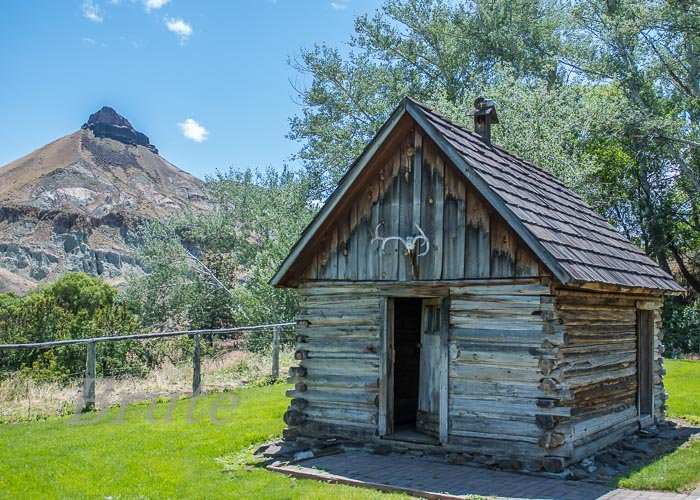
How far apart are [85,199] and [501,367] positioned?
2926 inches

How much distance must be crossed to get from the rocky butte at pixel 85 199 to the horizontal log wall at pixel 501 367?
40.2 meters

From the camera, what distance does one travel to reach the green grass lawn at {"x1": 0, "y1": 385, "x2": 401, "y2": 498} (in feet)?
25.7

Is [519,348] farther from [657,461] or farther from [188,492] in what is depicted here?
[188,492]

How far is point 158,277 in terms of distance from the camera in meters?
30.0

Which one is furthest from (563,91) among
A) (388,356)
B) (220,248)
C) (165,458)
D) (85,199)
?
(85,199)

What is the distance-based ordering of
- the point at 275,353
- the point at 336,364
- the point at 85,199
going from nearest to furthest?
the point at 336,364 < the point at 275,353 < the point at 85,199

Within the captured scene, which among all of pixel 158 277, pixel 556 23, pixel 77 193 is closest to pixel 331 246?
pixel 158 277

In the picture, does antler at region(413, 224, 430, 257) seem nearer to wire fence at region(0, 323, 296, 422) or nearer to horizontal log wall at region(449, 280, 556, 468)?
horizontal log wall at region(449, 280, 556, 468)

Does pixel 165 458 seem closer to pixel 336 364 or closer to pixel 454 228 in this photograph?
pixel 336 364

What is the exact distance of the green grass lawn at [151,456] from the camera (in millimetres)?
7820

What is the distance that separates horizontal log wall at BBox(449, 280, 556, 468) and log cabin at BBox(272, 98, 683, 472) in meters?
0.02

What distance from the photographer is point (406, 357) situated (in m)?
12.4

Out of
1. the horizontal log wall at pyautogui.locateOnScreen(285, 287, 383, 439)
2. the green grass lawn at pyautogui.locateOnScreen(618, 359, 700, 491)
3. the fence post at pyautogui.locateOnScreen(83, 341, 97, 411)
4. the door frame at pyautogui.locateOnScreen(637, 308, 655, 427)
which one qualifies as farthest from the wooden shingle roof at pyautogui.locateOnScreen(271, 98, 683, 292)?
the fence post at pyautogui.locateOnScreen(83, 341, 97, 411)

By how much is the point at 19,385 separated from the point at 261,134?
1329 inches
